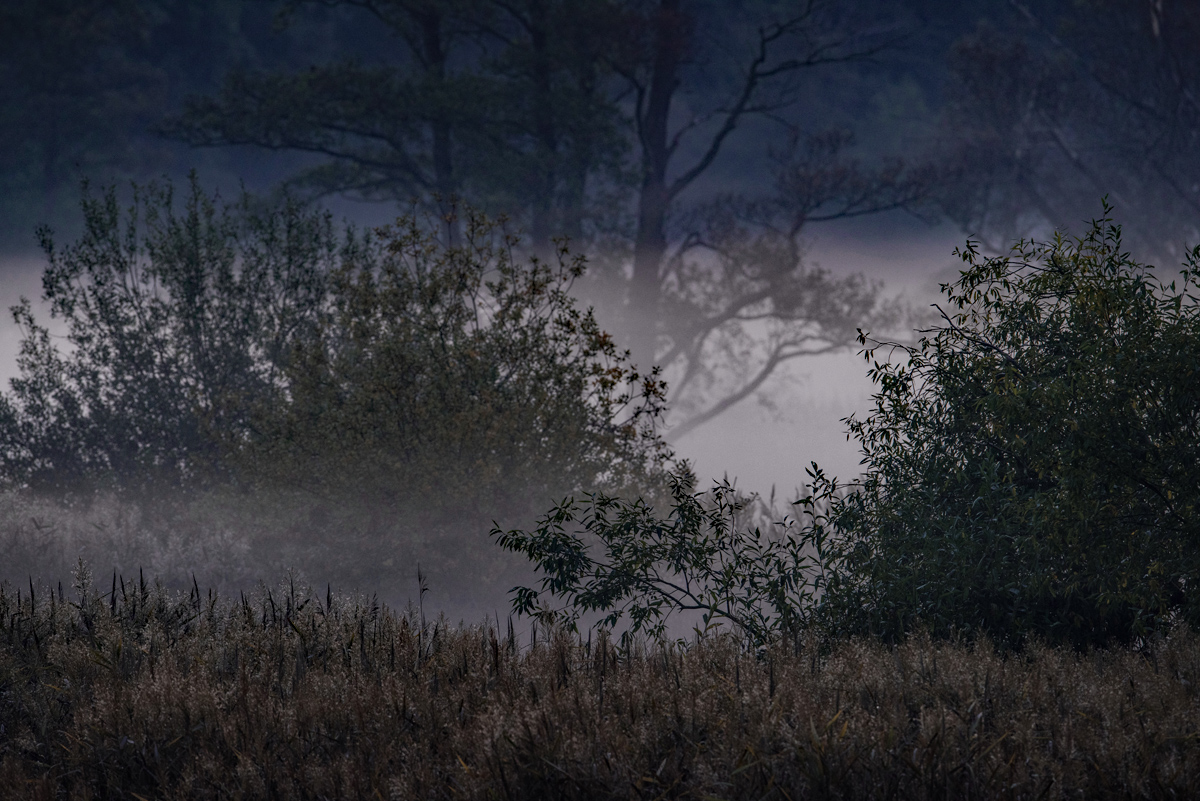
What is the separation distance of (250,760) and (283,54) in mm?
39937

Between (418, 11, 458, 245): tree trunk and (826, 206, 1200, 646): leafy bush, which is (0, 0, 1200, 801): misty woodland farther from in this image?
(418, 11, 458, 245): tree trunk

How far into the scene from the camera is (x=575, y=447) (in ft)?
46.8

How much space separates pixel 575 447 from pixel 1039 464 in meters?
8.02

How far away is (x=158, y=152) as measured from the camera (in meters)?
36.7

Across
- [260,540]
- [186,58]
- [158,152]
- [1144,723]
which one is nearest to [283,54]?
[186,58]

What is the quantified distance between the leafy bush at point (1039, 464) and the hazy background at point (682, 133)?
38.8 ft

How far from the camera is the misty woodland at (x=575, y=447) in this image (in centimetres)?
551

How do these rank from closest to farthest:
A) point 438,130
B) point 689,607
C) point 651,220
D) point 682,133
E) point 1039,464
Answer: point 1039,464 < point 689,607 < point 438,130 < point 651,220 < point 682,133

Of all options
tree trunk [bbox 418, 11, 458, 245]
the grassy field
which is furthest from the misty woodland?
tree trunk [bbox 418, 11, 458, 245]

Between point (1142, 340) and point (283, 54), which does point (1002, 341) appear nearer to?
point (1142, 340)

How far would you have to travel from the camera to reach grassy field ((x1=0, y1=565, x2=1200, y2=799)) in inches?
190

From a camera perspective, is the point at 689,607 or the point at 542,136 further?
the point at 542,136

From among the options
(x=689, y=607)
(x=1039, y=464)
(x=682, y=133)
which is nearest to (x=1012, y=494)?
(x=1039, y=464)

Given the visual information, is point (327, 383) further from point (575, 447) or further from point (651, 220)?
point (651, 220)
